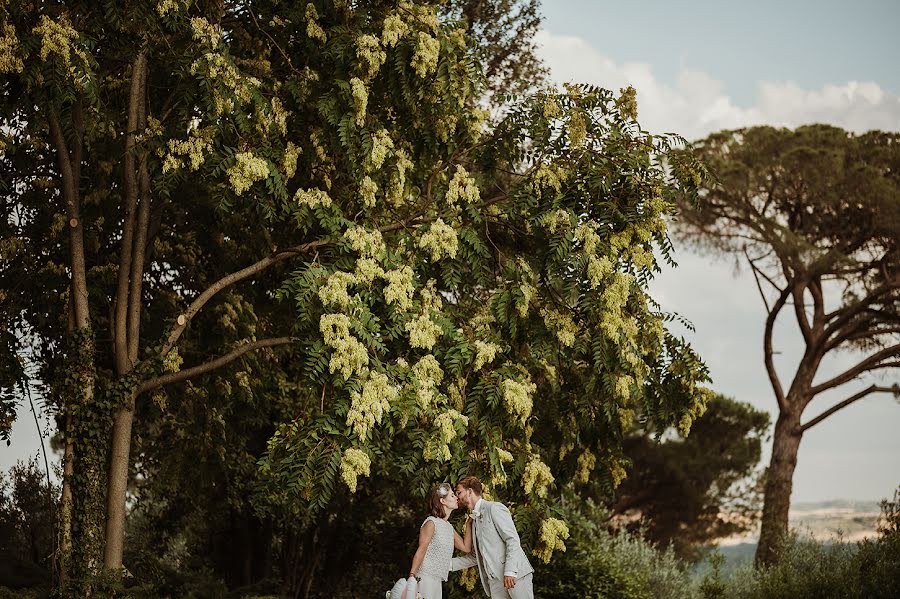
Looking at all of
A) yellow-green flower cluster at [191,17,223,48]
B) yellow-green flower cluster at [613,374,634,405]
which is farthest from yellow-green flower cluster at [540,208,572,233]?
yellow-green flower cluster at [191,17,223,48]

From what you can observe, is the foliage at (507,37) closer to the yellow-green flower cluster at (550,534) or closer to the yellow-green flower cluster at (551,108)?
the yellow-green flower cluster at (551,108)

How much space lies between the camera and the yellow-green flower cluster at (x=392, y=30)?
1085cm

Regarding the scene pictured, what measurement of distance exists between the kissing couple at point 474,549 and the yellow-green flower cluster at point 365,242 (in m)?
2.57

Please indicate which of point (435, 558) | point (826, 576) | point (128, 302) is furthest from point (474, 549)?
point (826, 576)

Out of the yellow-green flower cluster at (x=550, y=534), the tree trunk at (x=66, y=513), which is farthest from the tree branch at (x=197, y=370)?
the yellow-green flower cluster at (x=550, y=534)

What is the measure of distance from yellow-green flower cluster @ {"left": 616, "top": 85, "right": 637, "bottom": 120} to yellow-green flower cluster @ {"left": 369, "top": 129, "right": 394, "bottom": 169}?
276 centimetres

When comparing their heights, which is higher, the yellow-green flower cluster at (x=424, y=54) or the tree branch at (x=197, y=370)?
the yellow-green flower cluster at (x=424, y=54)

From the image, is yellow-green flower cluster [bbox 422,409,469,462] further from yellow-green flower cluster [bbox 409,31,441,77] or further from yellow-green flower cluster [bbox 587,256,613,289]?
yellow-green flower cluster [bbox 409,31,441,77]

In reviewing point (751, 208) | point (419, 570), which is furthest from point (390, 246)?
point (751, 208)

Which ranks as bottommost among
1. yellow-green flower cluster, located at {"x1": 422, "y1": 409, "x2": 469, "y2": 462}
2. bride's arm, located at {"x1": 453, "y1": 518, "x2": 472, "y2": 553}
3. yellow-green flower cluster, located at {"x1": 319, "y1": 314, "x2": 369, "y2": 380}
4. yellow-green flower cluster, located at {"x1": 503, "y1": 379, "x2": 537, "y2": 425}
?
bride's arm, located at {"x1": 453, "y1": 518, "x2": 472, "y2": 553}

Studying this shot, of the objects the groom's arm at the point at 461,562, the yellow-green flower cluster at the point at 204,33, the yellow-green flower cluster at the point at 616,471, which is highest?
the yellow-green flower cluster at the point at 204,33

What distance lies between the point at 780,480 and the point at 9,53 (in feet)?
60.5

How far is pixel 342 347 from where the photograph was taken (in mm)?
9617

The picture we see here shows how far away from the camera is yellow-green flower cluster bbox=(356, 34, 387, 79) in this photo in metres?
10.8
